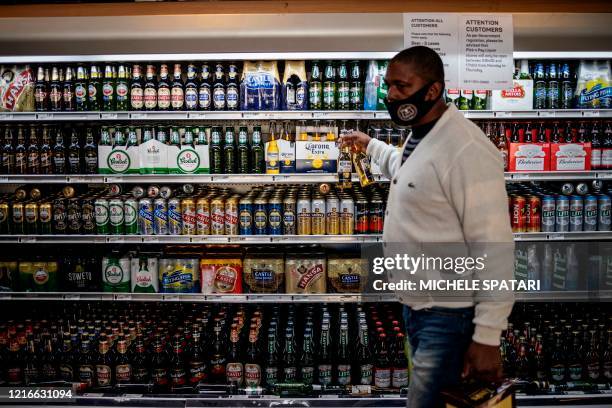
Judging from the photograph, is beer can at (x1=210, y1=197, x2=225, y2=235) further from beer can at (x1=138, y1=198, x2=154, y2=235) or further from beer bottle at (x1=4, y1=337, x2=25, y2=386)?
beer bottle at (x1=4, y1=337, x2=25, y2=386)

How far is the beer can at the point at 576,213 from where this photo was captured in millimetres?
3676

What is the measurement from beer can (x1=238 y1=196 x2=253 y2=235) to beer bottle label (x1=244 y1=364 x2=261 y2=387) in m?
0.83

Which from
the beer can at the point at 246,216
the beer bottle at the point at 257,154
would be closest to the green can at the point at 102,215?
the beer can at the point at 246,216

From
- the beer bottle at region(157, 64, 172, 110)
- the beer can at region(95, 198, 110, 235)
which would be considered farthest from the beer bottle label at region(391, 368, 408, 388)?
the beer bottle at region(157, 64, 172, 110)

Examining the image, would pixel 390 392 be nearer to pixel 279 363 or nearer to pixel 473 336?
pixel 279 363

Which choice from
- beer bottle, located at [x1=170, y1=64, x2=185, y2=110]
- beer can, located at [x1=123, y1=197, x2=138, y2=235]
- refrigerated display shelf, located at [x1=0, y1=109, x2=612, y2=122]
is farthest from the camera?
beer can, located at [x1=123, y1=197, x2=138, y2=235]

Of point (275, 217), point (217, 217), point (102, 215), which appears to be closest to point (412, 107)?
point (275, 217)

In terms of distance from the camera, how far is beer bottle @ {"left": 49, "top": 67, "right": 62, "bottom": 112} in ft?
12.1

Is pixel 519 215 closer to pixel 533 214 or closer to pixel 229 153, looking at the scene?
pixel 533 214

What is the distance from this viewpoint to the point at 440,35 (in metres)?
3.20

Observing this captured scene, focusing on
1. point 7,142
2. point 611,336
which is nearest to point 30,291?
point 7,142

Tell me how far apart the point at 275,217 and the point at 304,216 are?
18 centimetres

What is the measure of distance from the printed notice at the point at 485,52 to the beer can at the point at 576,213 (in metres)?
0.96

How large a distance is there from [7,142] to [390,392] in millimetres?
2875
